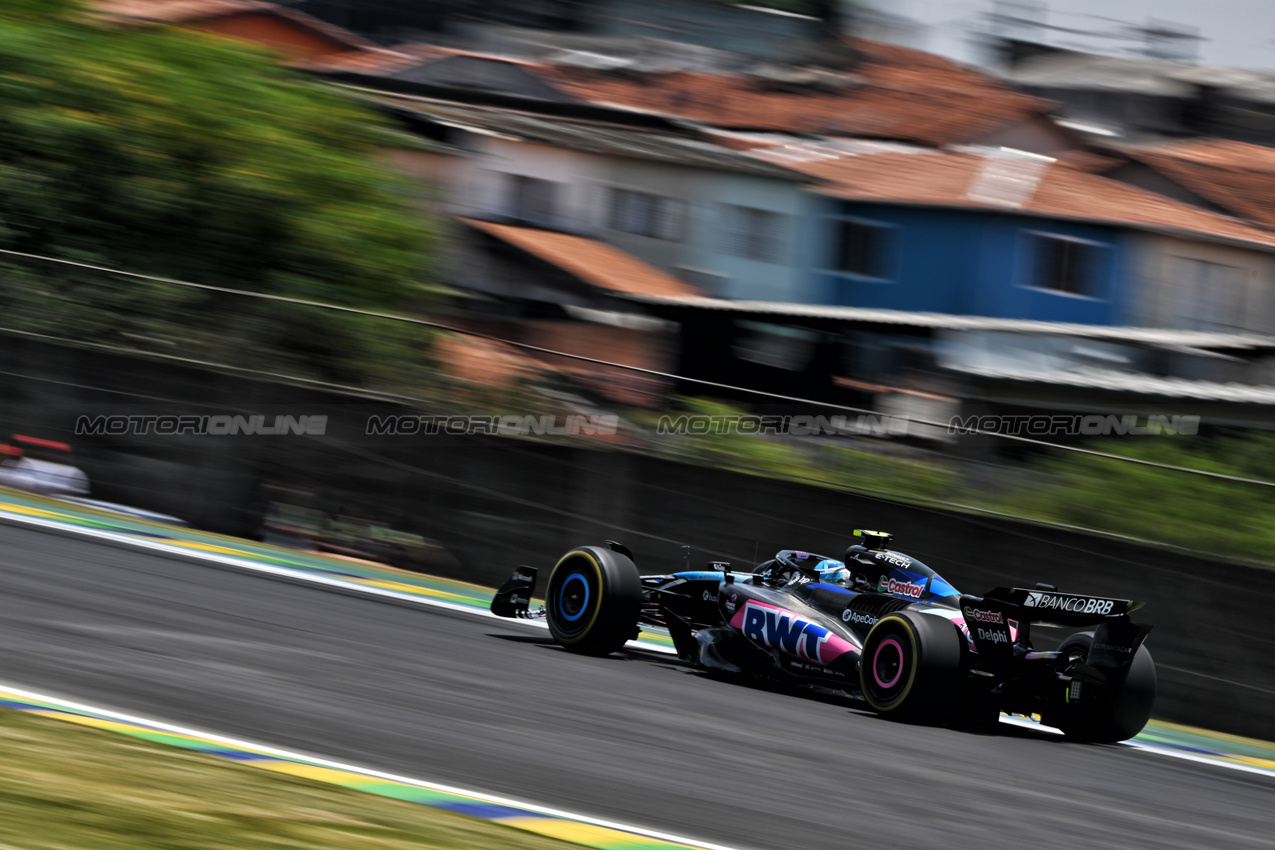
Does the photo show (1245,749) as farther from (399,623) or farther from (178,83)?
(178,83)

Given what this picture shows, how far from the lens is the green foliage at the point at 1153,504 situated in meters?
10.9

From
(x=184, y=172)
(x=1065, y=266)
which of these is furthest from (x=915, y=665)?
(x=1065, y=266)

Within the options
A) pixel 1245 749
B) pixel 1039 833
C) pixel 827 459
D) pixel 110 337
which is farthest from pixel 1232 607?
pixel 110 337

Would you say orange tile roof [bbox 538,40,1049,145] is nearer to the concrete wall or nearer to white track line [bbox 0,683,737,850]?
the concrete wall

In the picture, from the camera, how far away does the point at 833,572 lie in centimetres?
905

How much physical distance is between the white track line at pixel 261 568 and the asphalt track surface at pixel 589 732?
1535 mm

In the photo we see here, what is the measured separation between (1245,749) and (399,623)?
549 centimetres

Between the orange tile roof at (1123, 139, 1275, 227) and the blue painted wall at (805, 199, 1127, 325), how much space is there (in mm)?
6223

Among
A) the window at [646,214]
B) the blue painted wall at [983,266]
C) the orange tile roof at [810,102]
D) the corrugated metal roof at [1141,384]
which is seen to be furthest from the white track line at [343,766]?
the orange tile roof at [810,102]

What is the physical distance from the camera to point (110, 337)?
551 inches

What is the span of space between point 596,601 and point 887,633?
1992 millimetres

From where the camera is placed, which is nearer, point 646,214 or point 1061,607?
point 1061,607

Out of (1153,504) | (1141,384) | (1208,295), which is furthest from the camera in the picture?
(1208,295)

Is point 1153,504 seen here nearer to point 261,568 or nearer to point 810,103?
point 261,568
